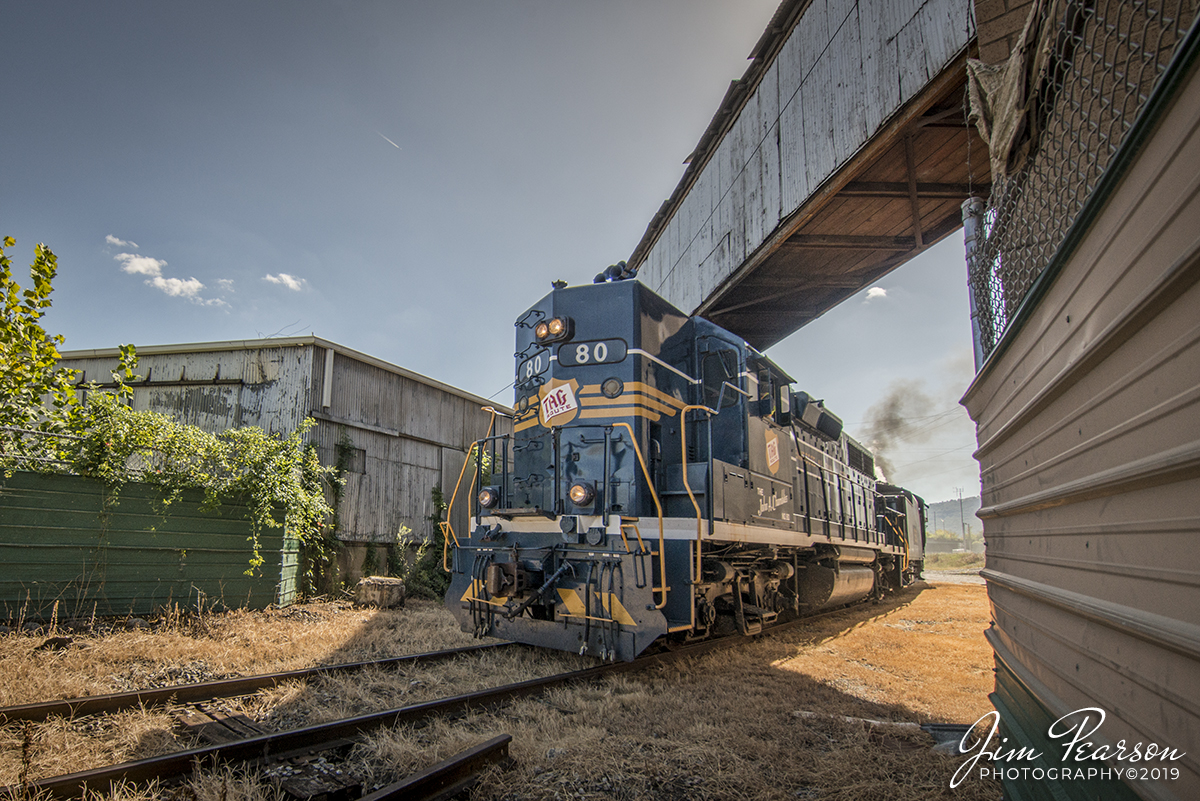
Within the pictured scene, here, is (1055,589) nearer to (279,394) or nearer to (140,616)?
(140,616)

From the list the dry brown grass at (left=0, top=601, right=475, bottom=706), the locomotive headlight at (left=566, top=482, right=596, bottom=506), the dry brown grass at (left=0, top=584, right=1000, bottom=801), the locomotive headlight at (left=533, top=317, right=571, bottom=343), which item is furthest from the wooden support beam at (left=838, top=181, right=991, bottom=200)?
the dry brown grass at (left=0, top=601, right=475, bottom=706)

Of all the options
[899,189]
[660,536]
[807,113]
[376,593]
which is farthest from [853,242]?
[376,593]

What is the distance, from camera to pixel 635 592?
511 cm

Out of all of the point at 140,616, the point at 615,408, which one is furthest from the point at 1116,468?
the point at 140,616

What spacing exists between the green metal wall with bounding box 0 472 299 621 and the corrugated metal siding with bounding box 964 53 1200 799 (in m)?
9.44

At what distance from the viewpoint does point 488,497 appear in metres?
6.44

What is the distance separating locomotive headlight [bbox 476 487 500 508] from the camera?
6426 mm

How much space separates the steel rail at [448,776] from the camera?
2.83m

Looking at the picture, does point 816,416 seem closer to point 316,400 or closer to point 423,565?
point 423,565

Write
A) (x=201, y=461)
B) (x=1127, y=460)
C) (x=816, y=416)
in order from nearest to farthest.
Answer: (x=1127, y=460) → (x=201, y=461) → (x=816, y=416)

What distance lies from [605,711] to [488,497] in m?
2.61

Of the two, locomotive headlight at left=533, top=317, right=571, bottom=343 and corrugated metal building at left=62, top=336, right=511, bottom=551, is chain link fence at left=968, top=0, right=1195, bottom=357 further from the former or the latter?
corrugated metal building at left=62, top=336, right=511, bottom=551

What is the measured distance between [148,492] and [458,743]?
22.9 ft

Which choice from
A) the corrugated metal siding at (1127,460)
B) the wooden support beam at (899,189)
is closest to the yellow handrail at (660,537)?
the corrugated metal siding at (1127,460)
